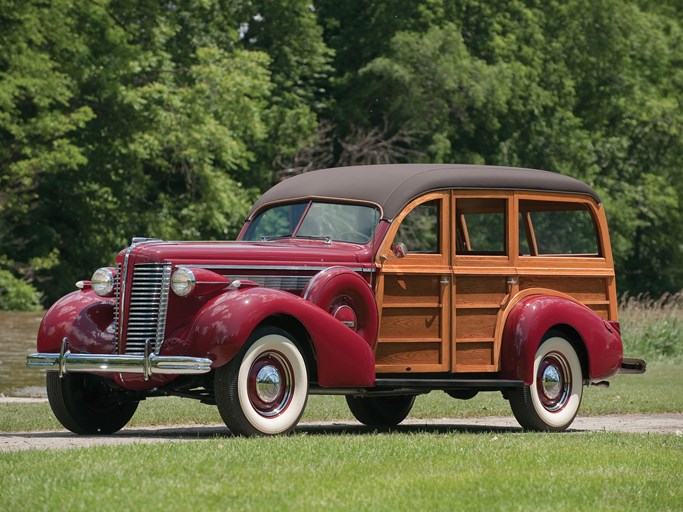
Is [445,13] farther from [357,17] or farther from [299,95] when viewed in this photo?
[299,95]

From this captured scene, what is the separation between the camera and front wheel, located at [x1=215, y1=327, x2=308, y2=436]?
11219 mm

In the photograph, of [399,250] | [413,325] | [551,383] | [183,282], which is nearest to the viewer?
[183,282]

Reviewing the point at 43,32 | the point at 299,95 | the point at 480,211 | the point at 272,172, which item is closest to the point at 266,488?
the point at 480,211

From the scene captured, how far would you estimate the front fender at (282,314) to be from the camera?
36.4ft

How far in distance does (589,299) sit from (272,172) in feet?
90.8

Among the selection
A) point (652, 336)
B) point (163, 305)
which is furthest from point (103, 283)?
point (652, 336)

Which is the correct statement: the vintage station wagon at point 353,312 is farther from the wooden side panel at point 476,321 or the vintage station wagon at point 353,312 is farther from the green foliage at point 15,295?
the green foliage at point 15,295

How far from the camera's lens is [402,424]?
14.9 metres

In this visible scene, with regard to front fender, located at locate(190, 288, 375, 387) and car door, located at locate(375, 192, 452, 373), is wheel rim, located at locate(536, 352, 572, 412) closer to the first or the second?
car door, located at locate(375, 192, 452, 373)

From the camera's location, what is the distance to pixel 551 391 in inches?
534

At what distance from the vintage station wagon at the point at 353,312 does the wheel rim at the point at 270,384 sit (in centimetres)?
1

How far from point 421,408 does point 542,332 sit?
4.07 metres

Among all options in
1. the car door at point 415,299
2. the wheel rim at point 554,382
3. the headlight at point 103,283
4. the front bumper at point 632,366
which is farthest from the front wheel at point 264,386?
the front bumper at point 632,366

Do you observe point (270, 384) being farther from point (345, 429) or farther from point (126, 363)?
point (345, 429)
